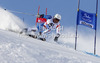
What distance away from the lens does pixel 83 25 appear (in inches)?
421

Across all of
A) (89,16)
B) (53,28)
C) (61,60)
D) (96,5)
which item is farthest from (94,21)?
(61,60)

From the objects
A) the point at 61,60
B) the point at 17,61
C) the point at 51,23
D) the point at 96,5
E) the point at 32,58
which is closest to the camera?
the point at 17,61

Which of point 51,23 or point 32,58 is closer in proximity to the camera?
point 32,58

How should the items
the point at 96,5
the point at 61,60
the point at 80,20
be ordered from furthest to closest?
the point at 96,5
the point at 80,20
the point at 61,60

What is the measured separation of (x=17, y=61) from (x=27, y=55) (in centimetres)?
38

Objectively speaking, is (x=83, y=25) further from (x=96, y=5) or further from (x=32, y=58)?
(x=32, y=58)

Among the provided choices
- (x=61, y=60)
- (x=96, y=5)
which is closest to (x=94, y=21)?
(x=96, y=5)

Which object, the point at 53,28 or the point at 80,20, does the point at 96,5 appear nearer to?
the point at 80,20

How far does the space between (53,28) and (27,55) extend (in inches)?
227

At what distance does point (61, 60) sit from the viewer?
291 centimetres

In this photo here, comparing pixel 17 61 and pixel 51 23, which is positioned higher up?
pixel 51 23

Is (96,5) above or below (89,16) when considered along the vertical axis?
above

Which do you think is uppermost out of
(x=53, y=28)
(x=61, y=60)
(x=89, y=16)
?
(x=89, y=16)

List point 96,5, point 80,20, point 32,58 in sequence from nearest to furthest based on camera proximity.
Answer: point 32,58 → point 80,20 → point 96,5
